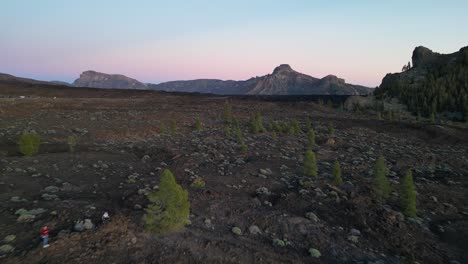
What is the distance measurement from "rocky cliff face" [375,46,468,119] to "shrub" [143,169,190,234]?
48.9 metres

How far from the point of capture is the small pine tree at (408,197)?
12664mm

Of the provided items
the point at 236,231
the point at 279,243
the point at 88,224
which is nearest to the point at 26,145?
the point at 88,224

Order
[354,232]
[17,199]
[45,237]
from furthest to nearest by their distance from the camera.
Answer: [17,199] → [354,232] → [45,237]

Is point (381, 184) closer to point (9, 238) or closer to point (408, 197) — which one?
point (408, 197)

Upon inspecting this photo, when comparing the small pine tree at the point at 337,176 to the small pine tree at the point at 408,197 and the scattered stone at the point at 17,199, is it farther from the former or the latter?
the scattered stone at the point at 17,199

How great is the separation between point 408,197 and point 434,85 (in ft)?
162

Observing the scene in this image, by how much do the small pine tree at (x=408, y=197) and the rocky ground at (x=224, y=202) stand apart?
43 centimetres

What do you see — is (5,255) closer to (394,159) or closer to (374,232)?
(374,232)

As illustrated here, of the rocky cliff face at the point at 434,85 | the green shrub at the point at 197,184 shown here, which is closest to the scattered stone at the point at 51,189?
the green shrub at the point at 197,184

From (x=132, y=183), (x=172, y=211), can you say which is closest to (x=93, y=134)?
(x=132, y=183)

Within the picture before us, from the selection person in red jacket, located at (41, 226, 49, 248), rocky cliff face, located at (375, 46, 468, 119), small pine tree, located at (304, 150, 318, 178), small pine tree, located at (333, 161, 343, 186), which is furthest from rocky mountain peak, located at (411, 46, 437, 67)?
person in red jacket, located at (41, 226, 49, 248)

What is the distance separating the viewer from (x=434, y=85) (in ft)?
179

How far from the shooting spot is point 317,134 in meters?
29.2

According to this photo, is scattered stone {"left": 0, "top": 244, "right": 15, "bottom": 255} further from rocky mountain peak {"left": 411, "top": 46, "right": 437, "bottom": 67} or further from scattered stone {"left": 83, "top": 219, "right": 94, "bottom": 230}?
rocky mountain peak {"left": 411, "top": 46, "right": 437, "bottom": 67}
